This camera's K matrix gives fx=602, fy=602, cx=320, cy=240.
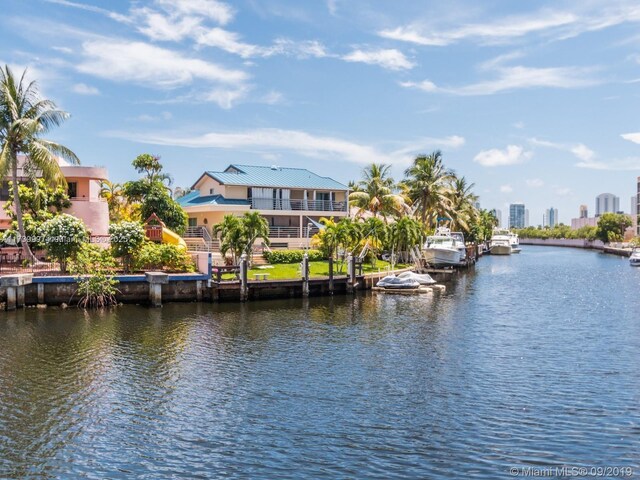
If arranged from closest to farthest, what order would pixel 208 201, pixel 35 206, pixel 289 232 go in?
1. pixel 35 206
2. pixel 208 201
3. pixel 289 232

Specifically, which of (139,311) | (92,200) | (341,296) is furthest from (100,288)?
(341,296)

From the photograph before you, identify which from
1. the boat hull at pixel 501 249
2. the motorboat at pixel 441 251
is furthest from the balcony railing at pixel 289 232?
the boat hull at pixel 501 249

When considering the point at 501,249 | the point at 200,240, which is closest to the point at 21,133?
the point at 200,240

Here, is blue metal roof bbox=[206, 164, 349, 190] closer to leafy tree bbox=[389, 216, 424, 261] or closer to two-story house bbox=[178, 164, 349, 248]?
two-story house bbox=[178, 164, 349, 248]

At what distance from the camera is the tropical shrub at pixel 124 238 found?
44.5m

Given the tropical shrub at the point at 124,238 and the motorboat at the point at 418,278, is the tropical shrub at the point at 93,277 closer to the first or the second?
the tropical shrub at the point at 124,238

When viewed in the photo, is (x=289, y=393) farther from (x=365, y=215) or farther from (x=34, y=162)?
(x=365, y=215)

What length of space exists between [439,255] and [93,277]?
4298 cm

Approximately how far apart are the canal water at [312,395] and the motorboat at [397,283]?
534 inches

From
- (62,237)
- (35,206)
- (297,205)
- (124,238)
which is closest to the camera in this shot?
(62,237)

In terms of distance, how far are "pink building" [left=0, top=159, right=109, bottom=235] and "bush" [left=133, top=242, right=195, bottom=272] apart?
7.56m

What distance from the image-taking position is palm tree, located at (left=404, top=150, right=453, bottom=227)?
80.6 metres

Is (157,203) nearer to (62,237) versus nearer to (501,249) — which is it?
(62,237)

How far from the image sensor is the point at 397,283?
52.5 metres
